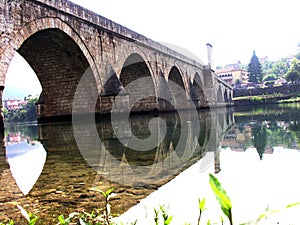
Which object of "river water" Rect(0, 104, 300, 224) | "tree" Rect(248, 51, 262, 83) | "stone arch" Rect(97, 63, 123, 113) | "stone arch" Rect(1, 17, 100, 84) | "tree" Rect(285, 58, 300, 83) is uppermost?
"tree" Rect(248, 51, 262, 83)

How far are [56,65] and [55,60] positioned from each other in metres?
0.26

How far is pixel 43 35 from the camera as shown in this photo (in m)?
10.8

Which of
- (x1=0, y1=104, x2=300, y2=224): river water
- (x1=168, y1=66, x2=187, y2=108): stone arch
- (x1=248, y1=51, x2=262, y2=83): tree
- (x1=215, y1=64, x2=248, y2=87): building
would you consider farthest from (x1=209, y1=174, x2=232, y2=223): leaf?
(x1=215, y1=64, x2=248, y2=87): building

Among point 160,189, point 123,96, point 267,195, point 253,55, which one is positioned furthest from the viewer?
point 253,55

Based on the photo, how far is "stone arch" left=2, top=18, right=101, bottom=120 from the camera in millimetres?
10172

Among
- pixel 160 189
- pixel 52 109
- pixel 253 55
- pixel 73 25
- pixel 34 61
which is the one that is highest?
pixel 253 55

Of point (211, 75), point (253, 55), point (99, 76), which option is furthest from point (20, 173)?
point (253, 55)

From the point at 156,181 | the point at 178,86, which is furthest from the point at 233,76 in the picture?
the point at 156,181

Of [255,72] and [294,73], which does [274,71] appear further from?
[294,73]

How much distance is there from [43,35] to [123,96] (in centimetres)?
358

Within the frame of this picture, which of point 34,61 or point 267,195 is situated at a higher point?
point 34,61

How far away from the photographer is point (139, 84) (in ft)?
63.9

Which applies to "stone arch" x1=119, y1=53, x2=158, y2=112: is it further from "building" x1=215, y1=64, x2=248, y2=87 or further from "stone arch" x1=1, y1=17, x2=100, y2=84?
"building" x1=215, y1=64, x2=248, y2=87

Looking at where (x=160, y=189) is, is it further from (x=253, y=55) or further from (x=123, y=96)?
(x=253, y=55)
